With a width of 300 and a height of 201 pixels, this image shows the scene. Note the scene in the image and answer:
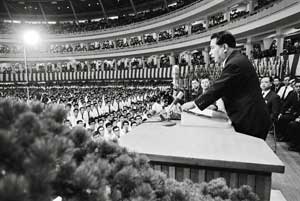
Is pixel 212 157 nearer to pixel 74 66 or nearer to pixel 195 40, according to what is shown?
pixel 195 40

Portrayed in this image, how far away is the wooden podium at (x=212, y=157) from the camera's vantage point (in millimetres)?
1113

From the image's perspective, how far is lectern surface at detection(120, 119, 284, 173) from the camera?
1100 millimetres

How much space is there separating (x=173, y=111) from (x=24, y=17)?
3525 centimetres

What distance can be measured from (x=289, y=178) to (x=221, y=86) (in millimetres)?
2549

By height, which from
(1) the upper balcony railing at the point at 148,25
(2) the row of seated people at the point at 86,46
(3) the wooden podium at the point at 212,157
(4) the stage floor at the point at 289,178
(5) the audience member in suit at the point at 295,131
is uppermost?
(1) the upper balcony railing at the point at 148,25

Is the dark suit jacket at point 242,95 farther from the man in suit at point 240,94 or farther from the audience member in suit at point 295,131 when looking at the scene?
the audience member in suit at point 295,131

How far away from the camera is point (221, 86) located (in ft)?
5.72

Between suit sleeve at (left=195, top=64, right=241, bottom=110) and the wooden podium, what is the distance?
10.9 inches

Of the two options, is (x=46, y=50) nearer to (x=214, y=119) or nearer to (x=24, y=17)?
(x=24, y=17)

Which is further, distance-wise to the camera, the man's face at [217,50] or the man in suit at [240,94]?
the man's face at [217,50]

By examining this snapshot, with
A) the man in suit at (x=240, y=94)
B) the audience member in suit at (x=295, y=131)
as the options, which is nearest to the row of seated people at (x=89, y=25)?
the audience member in suit at (x=295, y=131)

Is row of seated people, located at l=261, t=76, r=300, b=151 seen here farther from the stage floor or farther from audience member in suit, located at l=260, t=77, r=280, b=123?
the stage floor

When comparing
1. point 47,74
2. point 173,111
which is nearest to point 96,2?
point 47,74

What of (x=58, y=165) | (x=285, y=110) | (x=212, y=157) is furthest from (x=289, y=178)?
(x=58, y=165)
